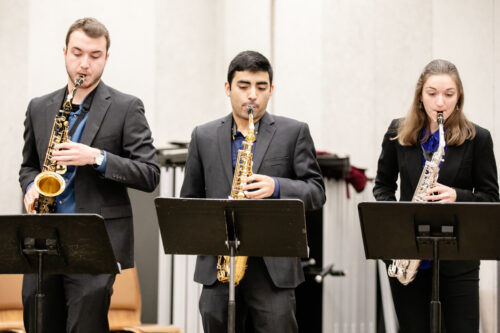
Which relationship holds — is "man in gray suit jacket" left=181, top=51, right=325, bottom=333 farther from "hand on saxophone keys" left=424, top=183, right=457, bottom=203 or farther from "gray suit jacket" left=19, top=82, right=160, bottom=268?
"hand on saxophone keys" left=424, top=183, right=457, bottom=203

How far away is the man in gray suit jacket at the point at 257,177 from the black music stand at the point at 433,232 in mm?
429

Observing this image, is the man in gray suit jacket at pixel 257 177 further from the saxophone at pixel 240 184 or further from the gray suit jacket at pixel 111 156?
the gray suit jacket at pixel 111 156

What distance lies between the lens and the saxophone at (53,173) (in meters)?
3.48

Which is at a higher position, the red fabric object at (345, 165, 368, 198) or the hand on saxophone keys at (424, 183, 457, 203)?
the red fabric object at (345, 165, 368, 198)

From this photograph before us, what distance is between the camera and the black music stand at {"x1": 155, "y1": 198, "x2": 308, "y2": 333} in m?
3.23

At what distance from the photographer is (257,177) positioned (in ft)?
11.3

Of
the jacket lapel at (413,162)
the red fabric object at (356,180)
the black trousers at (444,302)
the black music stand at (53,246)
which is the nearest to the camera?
the black music stand at (53,246)

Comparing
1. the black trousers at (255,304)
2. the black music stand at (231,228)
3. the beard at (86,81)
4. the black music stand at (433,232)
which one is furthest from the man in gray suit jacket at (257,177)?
the beard at (86,81)

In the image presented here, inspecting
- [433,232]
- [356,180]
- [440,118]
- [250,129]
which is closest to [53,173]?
[250,129]

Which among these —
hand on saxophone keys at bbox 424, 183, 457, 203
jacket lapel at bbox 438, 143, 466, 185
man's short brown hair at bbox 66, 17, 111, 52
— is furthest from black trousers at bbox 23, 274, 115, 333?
jacket lapel at bbox 438, 143, 466, 185

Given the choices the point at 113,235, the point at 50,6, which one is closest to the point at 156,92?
the point at 50,6

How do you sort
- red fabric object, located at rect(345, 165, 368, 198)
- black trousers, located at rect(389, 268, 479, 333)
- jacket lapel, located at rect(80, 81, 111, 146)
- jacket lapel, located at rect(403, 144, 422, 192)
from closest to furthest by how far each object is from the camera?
black trousers, located at rect(389, 268, 479, 333)
jacket lapel, located at rect(80, 81, 111, 146)
jacket lapel, located at rect(403, 144, 422, 192)
red fabric object, located at rect(345, 165, 368, 198)

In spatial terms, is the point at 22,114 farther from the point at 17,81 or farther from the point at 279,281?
the point at 279,281

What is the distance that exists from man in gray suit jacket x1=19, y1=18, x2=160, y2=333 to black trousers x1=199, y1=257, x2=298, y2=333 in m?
0.43
